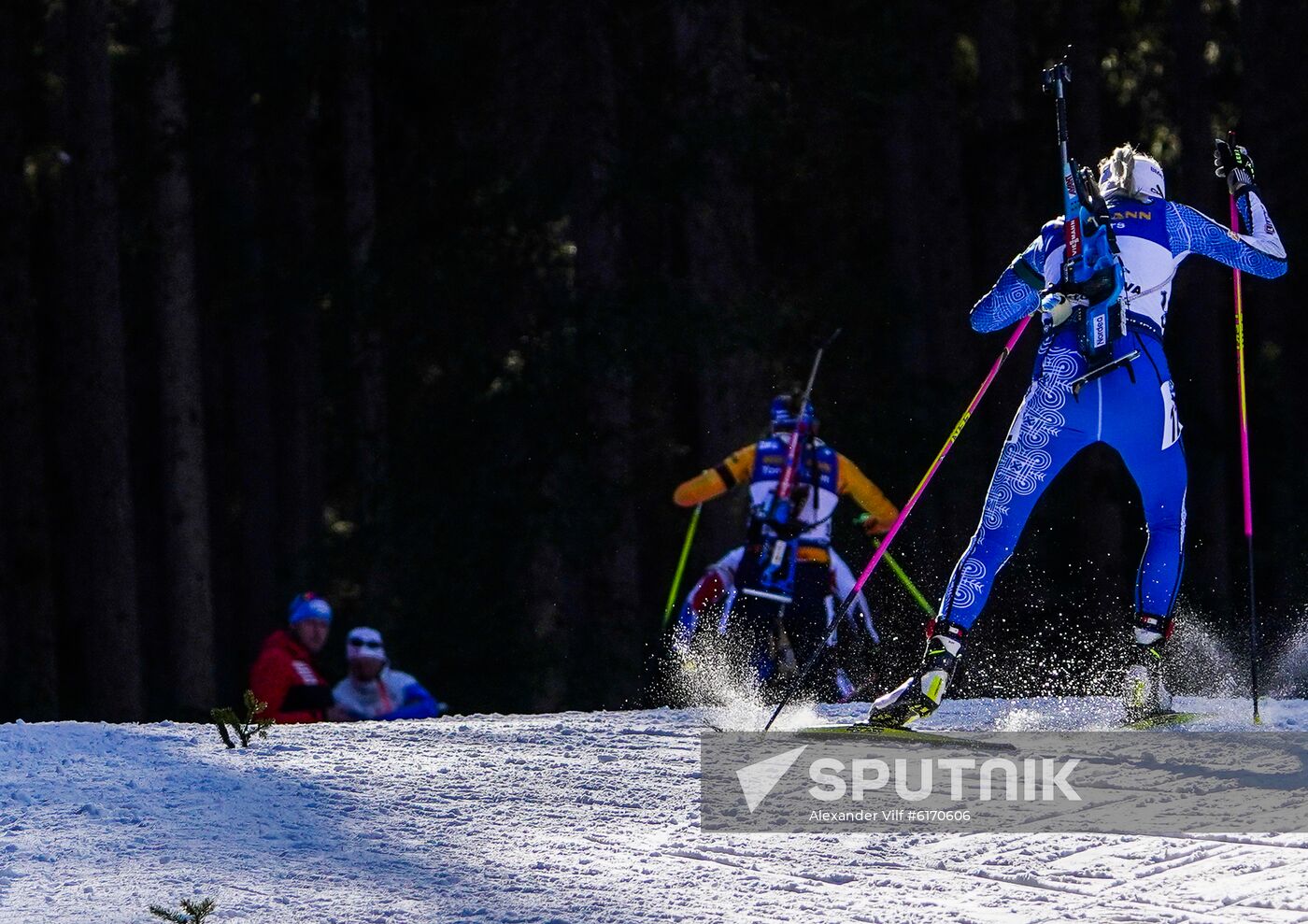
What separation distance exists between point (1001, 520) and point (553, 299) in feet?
38.1

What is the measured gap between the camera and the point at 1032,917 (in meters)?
4.24

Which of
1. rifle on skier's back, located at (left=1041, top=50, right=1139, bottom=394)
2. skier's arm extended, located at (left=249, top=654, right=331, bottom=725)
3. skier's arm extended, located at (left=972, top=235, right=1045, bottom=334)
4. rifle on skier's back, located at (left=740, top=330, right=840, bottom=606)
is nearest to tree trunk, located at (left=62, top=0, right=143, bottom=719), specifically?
skier's arm extended, located at (left=249, top=654, right=331, bottom=725)

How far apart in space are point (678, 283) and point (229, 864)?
13651mm

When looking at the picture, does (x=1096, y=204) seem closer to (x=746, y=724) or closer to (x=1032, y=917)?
(x=746, y=724)

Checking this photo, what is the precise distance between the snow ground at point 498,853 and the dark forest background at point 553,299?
825 cm

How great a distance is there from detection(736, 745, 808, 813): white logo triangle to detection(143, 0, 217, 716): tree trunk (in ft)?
44.3

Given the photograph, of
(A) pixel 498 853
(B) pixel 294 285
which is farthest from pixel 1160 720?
(B) pixel 294 285

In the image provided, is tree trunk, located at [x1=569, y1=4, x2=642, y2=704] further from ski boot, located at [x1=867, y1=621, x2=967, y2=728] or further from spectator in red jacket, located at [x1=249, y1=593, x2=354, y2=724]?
ski boot, located at [x1=867, y1=621, x2=967, y2=728]

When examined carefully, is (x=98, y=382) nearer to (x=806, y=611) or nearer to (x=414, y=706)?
(x=414, y=706)

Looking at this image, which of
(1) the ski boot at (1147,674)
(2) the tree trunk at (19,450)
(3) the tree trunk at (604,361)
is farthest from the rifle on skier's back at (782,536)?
(2) the tree trunk at (19,450)

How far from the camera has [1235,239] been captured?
712cm

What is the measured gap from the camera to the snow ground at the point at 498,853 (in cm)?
440

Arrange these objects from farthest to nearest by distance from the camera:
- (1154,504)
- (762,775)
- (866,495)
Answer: (866,495) < (1154,504) < (762,775)

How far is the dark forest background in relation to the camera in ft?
58.3
